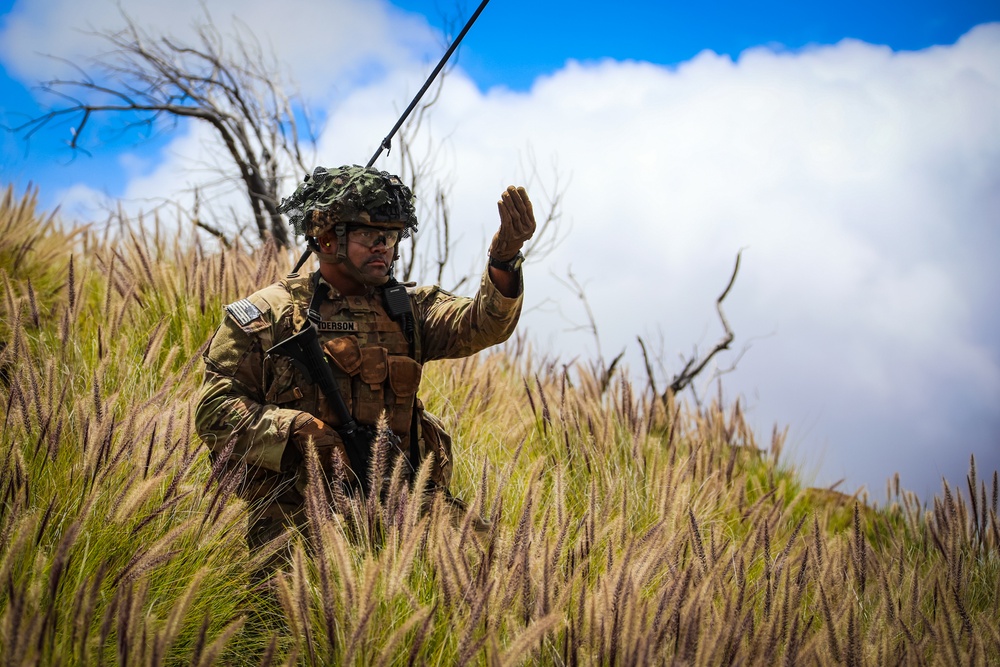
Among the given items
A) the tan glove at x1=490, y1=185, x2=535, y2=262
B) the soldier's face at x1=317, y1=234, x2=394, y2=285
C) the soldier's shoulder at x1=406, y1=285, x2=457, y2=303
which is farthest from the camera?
the soldier's shoulder at x1=406, y1=285, x2=457, y2=303

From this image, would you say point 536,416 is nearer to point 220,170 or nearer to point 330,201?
point 330,201

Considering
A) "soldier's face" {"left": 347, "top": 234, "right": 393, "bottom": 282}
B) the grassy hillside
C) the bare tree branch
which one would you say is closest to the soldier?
"soldier's face" {"left": 347, "top": 234, "right": 393, "bottom": 282}

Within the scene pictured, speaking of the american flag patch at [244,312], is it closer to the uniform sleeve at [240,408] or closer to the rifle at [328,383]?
the uniform sleeve at [240,408]

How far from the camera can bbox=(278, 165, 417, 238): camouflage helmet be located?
10.4ft

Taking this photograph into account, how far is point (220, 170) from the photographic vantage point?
28.0 feet

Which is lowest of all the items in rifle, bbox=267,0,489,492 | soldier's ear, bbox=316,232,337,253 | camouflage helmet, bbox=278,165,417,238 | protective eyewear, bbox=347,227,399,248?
rifle, bbox=267,0,489,492

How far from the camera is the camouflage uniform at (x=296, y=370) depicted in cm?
302

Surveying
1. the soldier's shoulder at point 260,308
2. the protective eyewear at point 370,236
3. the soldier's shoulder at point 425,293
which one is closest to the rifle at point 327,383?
the soldier's shoulder at point 260,308

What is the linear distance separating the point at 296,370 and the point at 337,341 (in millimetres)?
186

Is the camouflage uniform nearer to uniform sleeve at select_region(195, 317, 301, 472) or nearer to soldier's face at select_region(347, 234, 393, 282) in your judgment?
uniform sleeve at select_region(195, 317, 301, 472)

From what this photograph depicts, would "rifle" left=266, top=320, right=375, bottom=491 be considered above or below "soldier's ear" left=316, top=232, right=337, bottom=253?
below

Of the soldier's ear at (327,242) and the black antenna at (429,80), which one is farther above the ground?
the black antenna at (429,80)

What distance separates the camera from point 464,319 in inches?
126

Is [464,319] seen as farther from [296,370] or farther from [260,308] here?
[260,308]
